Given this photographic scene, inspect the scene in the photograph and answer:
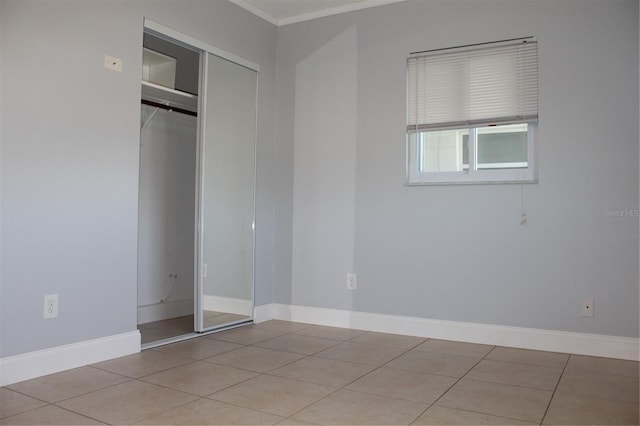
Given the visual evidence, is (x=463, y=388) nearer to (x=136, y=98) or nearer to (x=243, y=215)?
(x=243, y=215)

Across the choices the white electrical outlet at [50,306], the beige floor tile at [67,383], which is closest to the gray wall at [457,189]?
the beige floor tile at [67,383]

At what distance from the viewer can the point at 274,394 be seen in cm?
246

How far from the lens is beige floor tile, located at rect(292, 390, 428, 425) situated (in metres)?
2.14

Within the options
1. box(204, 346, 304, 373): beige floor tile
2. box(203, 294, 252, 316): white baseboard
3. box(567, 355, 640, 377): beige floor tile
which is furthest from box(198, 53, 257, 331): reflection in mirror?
box(567, 355, 640, 377): beige floor tile

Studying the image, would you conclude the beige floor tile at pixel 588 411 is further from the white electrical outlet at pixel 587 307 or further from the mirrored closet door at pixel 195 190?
the mirrored closet door at pixel 195 190

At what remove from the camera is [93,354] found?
2.93 metres

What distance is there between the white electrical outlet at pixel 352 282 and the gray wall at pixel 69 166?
1637mm

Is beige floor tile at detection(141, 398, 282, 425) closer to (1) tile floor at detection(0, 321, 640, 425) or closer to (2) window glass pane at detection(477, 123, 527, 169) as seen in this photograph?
(1) tile floor at detection(0, 321, 640, 425)

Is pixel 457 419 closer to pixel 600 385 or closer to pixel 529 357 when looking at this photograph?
pixel 600 385

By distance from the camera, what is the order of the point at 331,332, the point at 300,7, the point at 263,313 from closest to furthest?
the point at 331,332 < the point at 300,7 < the point at 263,313

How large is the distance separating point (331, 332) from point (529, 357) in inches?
54.7

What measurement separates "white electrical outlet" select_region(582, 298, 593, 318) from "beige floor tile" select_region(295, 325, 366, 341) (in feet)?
4.94

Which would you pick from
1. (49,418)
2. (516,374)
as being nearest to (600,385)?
(516,374)

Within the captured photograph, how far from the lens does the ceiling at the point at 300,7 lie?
160 inches
